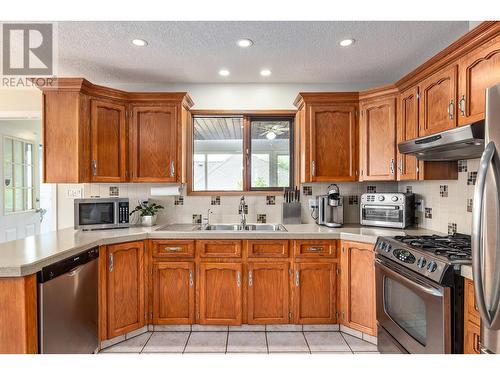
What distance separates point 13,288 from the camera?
4.80ft

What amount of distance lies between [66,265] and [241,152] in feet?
6.50

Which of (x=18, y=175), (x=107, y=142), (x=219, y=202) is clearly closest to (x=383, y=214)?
(x=219, y=202)

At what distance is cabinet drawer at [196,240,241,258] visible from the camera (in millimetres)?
2502

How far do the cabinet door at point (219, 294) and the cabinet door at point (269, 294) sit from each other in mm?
120

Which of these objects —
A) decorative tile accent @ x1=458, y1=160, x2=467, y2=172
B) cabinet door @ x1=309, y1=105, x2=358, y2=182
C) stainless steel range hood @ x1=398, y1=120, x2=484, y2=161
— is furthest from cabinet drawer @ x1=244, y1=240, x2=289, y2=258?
decorative tile accent @ x1=458, y1=160, x2=467, y2=172

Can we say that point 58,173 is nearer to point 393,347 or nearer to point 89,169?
point 89,169

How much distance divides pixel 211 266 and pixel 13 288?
1353 millimetres

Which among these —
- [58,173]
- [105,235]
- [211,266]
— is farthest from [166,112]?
[211,266]

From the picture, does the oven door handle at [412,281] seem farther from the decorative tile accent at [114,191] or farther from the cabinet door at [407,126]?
the decorative tile accent at [114,191]

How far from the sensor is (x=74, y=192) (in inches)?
121

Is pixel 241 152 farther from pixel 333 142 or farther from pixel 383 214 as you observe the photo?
pixel 383 214

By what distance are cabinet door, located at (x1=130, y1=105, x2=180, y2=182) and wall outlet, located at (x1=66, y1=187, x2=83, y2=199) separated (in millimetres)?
777

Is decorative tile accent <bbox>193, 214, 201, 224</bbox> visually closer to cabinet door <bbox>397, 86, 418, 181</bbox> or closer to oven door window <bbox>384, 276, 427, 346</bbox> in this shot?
oven door window <bbox>384, 276, 427, 346</bbox>

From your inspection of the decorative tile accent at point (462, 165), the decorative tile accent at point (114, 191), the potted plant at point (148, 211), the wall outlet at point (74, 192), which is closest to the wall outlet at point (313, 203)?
the decorative tile accent at point (462, 165)
